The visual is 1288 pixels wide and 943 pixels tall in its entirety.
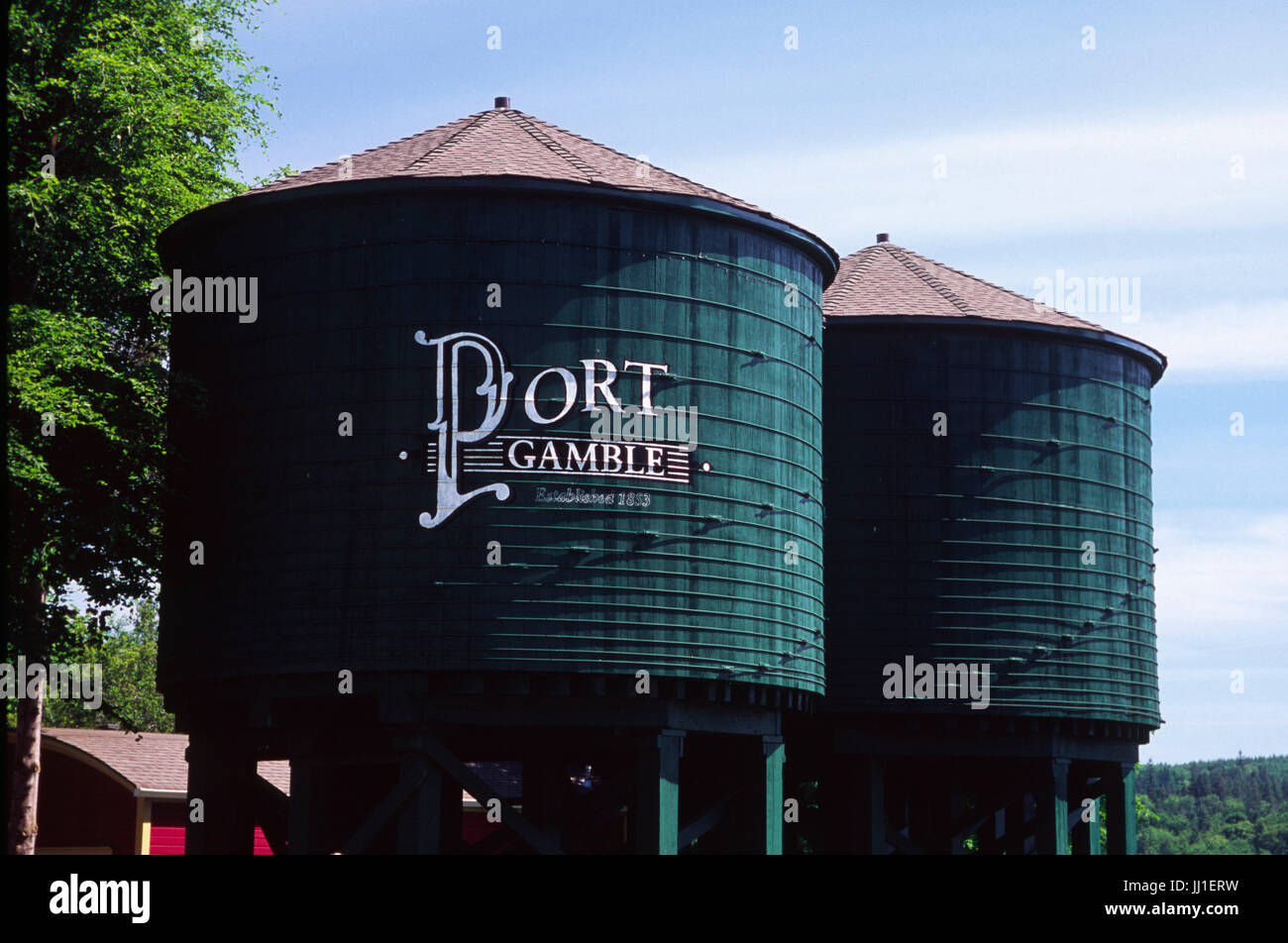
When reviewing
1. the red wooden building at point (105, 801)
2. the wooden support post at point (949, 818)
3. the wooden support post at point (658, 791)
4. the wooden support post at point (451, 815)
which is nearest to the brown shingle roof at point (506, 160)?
the wooden support post at point (658, 791)

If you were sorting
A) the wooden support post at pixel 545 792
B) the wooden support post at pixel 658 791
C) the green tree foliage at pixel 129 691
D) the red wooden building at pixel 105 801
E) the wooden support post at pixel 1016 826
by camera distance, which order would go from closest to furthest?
the wooden support post at pixel 658 791 → the wooden support post at pixel 545 792 → the wooden support post at pixel 1016 826 → the red wooden building at pixel 105 801 → the green tree foliage at pixel 129 691

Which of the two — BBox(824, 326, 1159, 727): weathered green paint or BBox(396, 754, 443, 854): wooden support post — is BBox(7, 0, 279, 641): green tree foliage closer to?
BBox(396, 754, 443, 854): wooden support post

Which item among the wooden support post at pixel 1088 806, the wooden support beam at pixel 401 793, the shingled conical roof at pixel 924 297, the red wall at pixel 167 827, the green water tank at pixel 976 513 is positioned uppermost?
the shingled conical roof at pixel 924 297

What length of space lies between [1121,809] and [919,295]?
1187cm

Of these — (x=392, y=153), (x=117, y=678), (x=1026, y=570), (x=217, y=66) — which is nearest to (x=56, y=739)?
(x=217, y=66)

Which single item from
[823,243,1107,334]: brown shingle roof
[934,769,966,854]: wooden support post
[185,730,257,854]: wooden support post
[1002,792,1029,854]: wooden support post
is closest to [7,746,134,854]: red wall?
[185,730,257,854]: wooden support post

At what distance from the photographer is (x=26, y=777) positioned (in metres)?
36.6

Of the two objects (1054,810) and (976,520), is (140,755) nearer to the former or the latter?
(976,520)

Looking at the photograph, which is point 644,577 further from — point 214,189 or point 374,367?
point 214,189

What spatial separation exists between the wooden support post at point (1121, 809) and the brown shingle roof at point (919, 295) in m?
9.61

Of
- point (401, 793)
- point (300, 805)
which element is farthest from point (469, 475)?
point (300, 805)

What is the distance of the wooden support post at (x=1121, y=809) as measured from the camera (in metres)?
36.5

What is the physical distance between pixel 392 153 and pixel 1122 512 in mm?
17405

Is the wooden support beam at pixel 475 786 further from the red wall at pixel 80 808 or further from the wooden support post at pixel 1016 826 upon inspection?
the red wall at pixel 80 808
